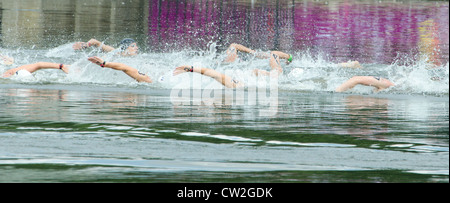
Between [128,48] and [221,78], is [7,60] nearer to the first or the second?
[128,48]

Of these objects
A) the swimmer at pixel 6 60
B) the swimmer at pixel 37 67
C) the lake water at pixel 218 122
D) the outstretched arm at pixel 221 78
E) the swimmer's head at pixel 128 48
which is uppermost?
the swimmer's head at pixel 128 48

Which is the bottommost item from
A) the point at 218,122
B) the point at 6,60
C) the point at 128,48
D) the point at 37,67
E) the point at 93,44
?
the point at 218,122

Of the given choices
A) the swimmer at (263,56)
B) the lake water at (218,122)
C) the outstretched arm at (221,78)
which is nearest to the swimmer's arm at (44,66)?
the lake water at (218,122)

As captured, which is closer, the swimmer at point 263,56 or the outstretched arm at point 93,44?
the swimmer at point 263,56

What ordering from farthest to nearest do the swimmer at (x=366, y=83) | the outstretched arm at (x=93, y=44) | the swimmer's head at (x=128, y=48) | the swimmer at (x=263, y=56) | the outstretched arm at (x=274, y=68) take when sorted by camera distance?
the outstretched arm at (x=93, y=44), the swimmer's head at (x=128, y=48), the swimmer at (x=263, y=56), the outstretched arm at (x=274, y=68), the swimmer at (x=366, y=83)

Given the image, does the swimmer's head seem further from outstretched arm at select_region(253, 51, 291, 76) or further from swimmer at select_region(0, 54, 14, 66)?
outstretched arm at select_region(253, 51, 291, 76)

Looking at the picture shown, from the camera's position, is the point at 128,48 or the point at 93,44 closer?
the point at 128,48

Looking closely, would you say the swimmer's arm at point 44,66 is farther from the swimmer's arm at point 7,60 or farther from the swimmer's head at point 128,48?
the swimmer's head at point 128,48

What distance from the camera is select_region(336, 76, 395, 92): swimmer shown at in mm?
12734

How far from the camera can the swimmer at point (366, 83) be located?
12.7 meters

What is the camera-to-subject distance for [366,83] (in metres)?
12.8

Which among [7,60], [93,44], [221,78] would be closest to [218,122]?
[221,78]

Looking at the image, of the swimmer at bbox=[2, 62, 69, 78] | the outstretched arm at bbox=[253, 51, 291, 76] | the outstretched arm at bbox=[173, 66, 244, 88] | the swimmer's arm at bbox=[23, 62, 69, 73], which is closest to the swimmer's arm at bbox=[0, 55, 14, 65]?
the swimmer at bbox=[2, 62, 69, 78]
